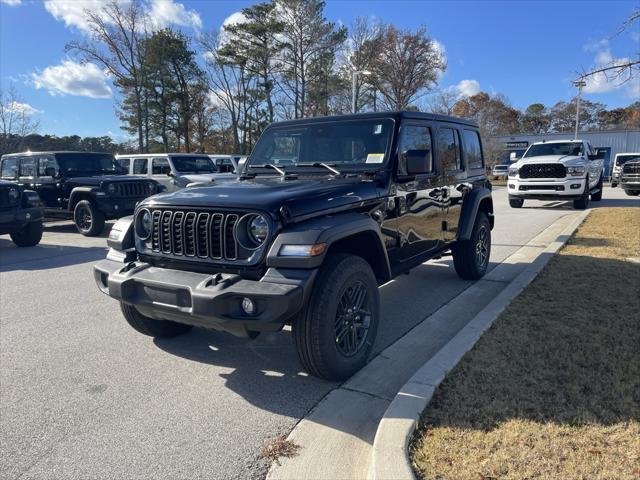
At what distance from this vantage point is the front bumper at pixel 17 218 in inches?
354

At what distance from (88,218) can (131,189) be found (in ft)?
3.88

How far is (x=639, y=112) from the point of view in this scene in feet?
174

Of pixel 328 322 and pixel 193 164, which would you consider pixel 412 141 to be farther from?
pixel 193 164

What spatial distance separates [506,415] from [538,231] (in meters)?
8.59

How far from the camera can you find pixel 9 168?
12.8 m

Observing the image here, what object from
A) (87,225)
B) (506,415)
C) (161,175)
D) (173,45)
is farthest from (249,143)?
(506,415)

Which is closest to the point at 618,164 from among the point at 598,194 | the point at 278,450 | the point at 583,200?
the point at 598,194

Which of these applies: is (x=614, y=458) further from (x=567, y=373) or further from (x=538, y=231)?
(x=538, y=231)

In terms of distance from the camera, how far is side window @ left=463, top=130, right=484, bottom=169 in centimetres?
601

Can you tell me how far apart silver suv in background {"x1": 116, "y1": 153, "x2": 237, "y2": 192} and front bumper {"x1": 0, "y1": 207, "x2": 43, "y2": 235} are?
15.4ft

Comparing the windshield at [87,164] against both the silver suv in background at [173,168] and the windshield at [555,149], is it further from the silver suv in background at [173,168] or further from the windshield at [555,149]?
the windshield at [555,149]

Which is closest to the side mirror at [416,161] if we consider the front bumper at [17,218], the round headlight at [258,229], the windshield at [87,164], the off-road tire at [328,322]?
the off-road tire at [328,322]

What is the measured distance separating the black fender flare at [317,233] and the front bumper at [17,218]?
812 cm

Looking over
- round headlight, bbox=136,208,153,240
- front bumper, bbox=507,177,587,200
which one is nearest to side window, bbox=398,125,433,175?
round headlight, bbox=136,208,153,240
